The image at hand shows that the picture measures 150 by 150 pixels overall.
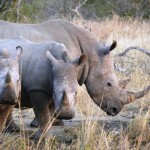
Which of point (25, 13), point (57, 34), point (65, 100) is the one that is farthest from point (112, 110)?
point (25, 13)

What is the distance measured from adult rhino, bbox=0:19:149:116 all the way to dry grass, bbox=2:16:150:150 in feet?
0.80

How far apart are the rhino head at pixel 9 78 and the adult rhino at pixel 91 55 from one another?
1.59 meters

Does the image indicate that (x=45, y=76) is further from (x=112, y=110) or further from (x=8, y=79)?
(x=112, y=110)

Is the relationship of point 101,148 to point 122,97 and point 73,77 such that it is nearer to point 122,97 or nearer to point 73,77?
point 73,77

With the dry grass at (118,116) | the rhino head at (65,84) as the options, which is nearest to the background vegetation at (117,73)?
the dry grass at (118,116)

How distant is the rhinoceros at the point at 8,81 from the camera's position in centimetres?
434

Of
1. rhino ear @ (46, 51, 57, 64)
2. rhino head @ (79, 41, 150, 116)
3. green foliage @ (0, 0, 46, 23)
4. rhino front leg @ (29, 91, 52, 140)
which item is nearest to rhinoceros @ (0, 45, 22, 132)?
rhino ear @ (46, 51, 57, 64)

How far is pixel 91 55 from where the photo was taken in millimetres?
6664

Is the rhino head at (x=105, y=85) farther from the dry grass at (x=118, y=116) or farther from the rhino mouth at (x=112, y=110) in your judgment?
the dry grass at (x=118, y=116)

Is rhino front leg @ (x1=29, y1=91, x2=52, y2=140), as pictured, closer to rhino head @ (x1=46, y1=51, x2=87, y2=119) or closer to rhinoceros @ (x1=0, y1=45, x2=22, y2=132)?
rhino head @ (x1=46, y1=51, x2=87, y2=119)

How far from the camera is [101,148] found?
4.45 meters

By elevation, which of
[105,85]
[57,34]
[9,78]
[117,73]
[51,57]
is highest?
[57,34]

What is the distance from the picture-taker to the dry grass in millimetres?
4703

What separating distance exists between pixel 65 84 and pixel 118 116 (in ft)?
6.95
